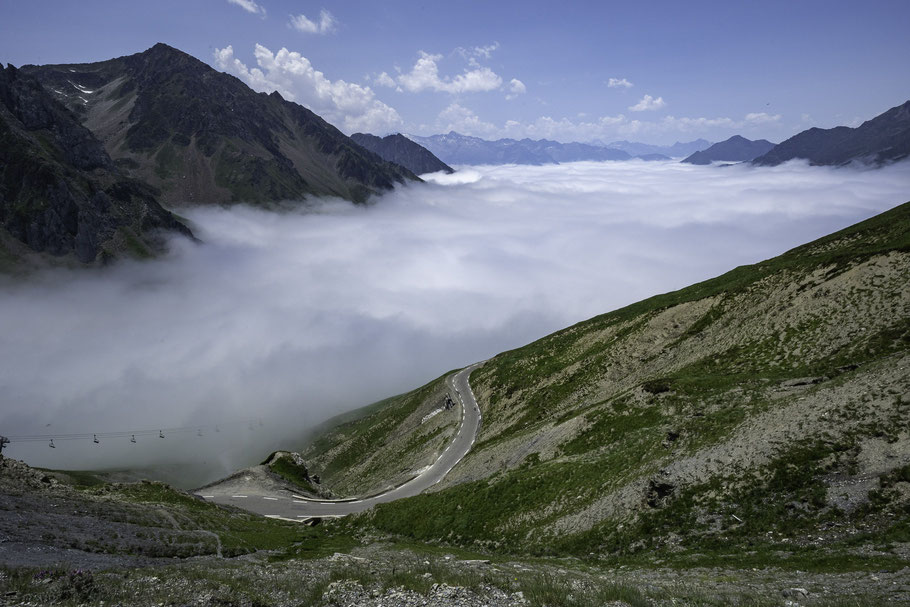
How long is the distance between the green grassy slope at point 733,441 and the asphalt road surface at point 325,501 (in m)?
5.31

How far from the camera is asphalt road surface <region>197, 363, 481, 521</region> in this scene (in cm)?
6606

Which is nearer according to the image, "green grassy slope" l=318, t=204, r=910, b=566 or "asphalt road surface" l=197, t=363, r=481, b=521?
"green grassy slope" l=318, t=204, r=910, b=566

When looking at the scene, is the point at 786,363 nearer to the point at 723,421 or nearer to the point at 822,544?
the point at 723,421

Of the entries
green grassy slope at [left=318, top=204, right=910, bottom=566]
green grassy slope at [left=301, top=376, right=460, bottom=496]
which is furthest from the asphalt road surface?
green grassy slope at [left=318, top=204, right=910, bottom=566]

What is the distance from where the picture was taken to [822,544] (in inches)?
955

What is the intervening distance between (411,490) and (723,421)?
4407 cm

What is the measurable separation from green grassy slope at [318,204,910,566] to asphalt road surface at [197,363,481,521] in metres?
5.31

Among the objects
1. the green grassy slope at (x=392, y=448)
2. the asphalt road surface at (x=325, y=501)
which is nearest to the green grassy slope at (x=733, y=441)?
the asphalt road surface at (x=325, y=501)

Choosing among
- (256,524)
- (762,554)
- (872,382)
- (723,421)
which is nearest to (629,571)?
(762,554)

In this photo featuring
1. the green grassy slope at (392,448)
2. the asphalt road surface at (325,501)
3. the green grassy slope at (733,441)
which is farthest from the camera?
the green grassy slope at (392,448)

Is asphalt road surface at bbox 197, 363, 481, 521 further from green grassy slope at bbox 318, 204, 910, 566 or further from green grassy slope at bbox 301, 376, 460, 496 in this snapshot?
green grassy slope at bbox 318, 204, 910, 566

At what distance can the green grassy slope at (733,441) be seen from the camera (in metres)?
26.9

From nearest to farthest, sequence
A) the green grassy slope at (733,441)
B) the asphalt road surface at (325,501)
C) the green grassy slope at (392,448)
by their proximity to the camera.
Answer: the green grassy slope at (733,441) → the asphalt road surface at (325,501) → the green grassy slope at (392,448)

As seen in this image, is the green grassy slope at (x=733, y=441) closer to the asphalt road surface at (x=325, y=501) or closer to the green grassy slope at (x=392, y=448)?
the asphalt road surface at (x=325, y=501)
